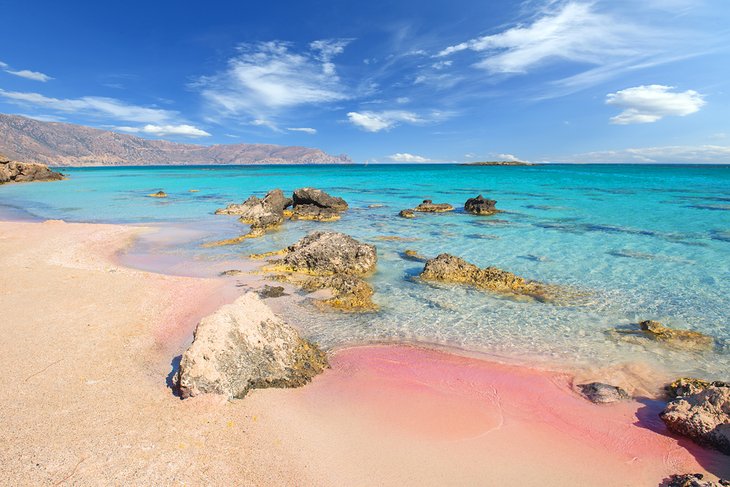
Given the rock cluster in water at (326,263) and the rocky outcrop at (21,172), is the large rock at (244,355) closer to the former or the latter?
the rock cluster in water at (326,263)

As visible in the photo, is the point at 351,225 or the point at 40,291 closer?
the point at 40,291

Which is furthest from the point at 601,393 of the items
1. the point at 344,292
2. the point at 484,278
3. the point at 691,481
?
the point at 344,292

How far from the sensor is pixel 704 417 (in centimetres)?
477

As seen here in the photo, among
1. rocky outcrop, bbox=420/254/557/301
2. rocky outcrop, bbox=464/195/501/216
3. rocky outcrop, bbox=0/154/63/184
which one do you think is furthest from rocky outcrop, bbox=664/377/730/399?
rocky outcrop, bbox=0/154/63/184

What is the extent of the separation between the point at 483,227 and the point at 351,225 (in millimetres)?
7554

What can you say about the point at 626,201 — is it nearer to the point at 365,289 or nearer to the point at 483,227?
the point at 483,227

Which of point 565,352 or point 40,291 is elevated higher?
point 40,291

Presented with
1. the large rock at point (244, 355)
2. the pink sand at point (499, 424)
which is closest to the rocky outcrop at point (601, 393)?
the pink sand at point (499, 424)

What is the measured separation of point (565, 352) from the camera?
23.6 ft

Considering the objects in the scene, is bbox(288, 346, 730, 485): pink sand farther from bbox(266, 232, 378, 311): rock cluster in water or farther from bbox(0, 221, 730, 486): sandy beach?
bbox(266, 232, 378, 311): rock cluster in water

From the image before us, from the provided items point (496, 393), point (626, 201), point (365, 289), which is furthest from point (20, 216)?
point (626, 201)

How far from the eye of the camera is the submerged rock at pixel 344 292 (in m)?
9.14

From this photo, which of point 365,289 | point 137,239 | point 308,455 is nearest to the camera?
point 308,455

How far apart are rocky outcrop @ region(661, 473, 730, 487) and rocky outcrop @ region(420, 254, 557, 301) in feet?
19.2
